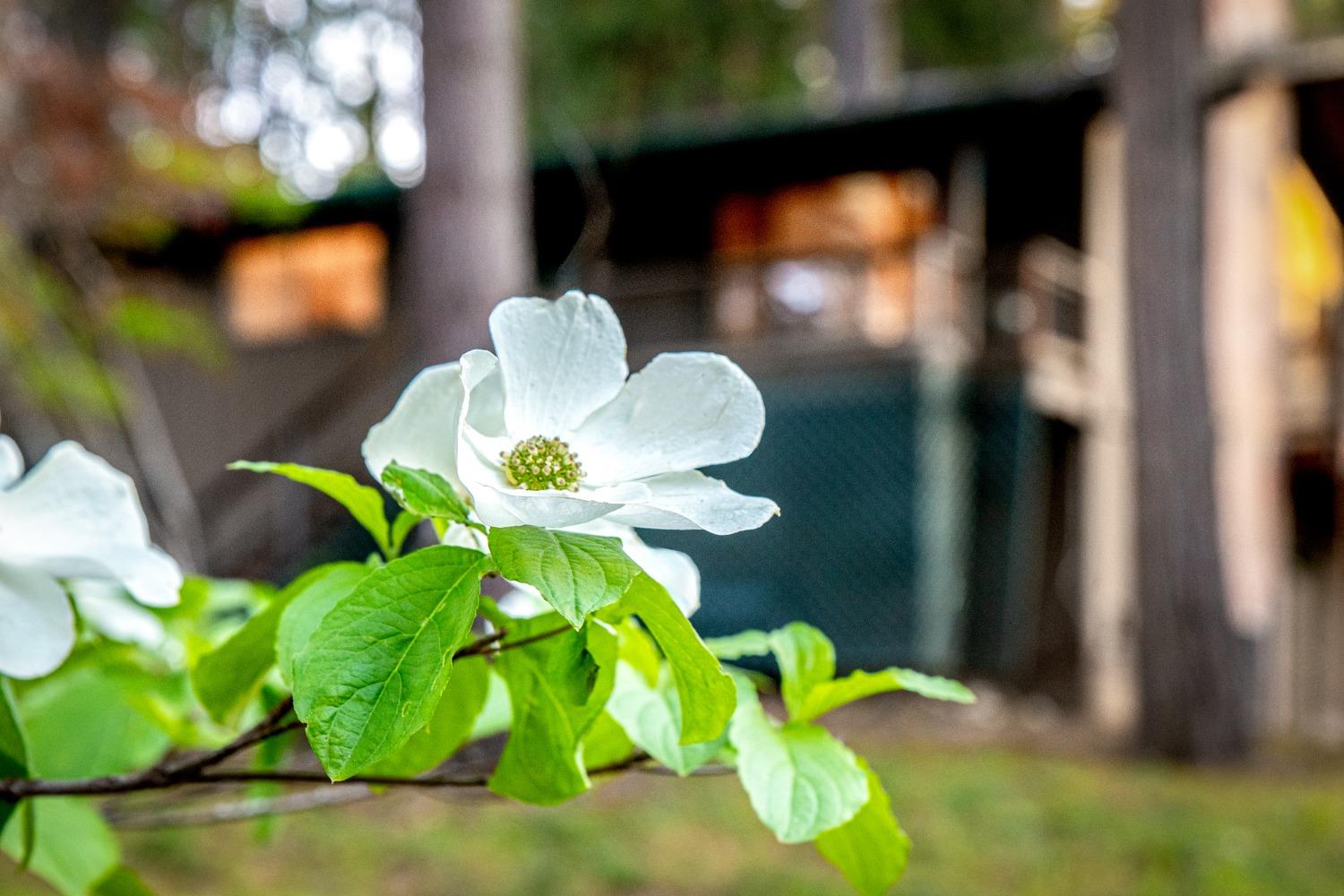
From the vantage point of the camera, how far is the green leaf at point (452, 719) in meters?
0.56

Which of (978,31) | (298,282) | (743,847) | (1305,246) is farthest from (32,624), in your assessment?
(978,31)

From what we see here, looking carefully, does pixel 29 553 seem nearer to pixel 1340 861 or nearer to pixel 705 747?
pixel 705 747

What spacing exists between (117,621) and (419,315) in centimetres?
407

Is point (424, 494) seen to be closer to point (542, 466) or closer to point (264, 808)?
point (542, 466)

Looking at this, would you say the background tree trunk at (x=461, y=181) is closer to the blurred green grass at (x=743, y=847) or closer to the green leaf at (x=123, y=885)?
the blurred green grass at (x=743, y=847)

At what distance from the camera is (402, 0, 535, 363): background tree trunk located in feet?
15.3

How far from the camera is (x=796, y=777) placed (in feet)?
1.75

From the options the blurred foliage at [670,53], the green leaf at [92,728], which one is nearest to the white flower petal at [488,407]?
the green leaf at [92,728]

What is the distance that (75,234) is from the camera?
7965mm

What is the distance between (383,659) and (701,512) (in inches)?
4.9

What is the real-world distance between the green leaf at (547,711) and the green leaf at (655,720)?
0.15ft

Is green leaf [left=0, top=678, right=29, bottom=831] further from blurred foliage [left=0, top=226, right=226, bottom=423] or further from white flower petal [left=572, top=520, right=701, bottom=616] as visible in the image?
blurred foliage [left=0, top=226, right=226, bottom=423]

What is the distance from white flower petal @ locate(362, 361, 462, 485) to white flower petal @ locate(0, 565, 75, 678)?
0.16 metres

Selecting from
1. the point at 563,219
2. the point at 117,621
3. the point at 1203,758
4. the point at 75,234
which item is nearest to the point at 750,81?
the point at 563,219
